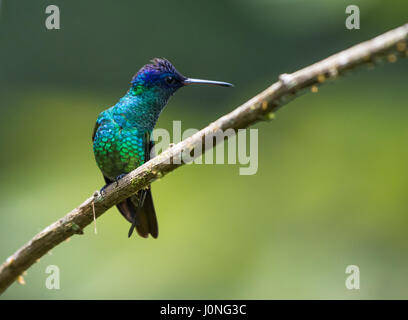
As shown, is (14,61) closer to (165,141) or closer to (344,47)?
(165,141)

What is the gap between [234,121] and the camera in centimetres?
185

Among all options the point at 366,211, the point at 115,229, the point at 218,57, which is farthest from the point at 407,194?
the point at 115,229

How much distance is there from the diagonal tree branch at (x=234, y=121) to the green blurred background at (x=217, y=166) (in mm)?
2804

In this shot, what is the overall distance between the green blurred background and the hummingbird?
2.39 m

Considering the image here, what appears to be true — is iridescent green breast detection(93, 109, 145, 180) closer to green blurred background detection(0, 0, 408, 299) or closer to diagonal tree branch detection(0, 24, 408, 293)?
diagonal tree branch detection(0, 24, 408, 293)

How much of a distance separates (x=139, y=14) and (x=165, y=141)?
2568mm

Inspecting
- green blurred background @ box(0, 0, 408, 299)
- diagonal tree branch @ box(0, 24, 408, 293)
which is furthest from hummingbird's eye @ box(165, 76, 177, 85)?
green blurred background @ box(0, 0, 408, 299)

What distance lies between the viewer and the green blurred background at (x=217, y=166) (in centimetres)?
539

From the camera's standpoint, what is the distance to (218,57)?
20.6 feet

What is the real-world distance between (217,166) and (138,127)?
303 cm

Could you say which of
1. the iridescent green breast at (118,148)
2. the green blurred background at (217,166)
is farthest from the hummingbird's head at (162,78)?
the green blurred background at (217,166)

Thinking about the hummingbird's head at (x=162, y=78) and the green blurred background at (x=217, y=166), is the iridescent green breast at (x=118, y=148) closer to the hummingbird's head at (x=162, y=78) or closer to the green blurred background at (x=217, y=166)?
the hummingbird's head at (x=162, y=78)

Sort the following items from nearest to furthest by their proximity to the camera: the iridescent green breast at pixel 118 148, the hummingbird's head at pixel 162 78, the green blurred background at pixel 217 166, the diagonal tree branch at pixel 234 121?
1. the diagonal tree branch at pixel 234 121
2. the iridescent green breast at pixel 118 148
3. the hummingbird's head at pixel 162 78
4. the green blurred background at pixel 217 166

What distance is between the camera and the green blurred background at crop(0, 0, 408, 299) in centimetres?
539
